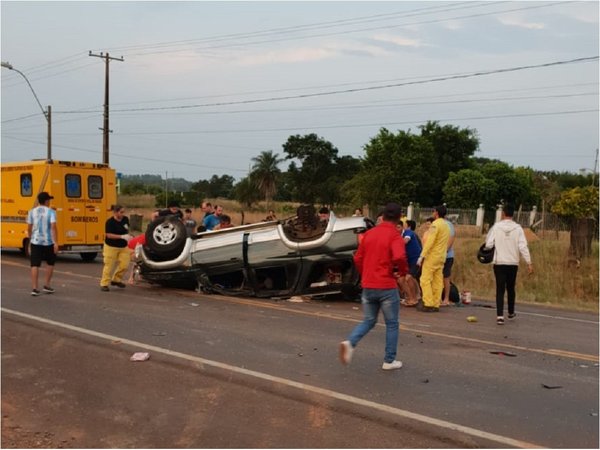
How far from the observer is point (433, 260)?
1023 cm

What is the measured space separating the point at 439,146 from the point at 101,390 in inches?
2048

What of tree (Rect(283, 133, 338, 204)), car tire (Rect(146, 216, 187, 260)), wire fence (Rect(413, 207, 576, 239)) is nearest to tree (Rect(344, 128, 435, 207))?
wire fence (Rect(413, 207, 576, 239))

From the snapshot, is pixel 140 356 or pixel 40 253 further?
pixel 40 253

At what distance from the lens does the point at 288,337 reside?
25.7 feet

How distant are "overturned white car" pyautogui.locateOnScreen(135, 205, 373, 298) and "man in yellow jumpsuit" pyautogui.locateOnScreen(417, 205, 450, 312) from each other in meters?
1.14

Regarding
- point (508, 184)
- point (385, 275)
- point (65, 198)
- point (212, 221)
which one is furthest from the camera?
point (508, 184)

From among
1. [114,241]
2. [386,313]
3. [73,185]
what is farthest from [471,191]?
[386,313]

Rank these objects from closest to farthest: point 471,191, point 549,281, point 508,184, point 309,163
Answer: point 549,281 < point 471,191 < point 508,184 < point 309,163

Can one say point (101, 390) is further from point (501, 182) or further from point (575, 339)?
point (501, 182)

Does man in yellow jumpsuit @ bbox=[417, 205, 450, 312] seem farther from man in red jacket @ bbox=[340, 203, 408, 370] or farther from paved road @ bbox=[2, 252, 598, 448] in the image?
man in red jacket @ bbox=[340, 203, 408, 370]

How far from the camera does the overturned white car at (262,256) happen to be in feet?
34.9

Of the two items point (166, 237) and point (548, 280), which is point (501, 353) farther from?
point (548, 280)

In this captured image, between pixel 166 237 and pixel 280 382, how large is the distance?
642cm

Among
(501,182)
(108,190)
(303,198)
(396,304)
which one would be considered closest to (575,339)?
(396,304)
